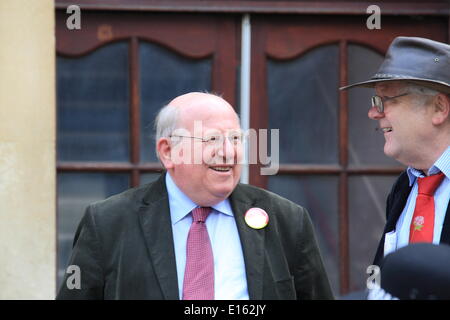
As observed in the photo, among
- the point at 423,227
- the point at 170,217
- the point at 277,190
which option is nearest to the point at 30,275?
the point at 277,190

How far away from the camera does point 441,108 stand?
3.38 m

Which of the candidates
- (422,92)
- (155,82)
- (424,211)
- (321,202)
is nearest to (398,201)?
(424,211)

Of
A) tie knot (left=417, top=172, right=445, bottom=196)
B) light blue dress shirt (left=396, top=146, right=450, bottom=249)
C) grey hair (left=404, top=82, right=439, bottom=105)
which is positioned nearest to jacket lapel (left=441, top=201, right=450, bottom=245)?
light blue dress shirt (left=396, top=146, right=450, bottom=249)

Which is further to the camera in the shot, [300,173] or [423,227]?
[300,173]

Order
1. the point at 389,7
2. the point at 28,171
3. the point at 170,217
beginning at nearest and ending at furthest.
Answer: the point at 170,217 → the point at 28,171 → the point at 389,7

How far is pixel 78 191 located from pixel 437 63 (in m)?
2.38

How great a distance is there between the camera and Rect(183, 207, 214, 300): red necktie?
10.2ft

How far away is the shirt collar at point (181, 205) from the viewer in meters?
3.26

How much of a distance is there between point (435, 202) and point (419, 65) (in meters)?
0.49

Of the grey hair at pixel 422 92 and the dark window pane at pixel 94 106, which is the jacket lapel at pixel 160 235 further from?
the dark window pane at pixel 94 106

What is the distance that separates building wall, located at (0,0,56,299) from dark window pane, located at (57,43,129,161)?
0.15 metres

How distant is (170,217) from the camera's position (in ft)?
10.6

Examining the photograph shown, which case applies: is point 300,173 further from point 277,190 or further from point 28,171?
point 28,171

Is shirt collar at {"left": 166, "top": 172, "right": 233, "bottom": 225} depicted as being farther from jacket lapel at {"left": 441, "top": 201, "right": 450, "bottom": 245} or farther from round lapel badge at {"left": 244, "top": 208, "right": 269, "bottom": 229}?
jacket lapel at {"left": 441, "top": 201, "right": 450, "bottom": 245}
